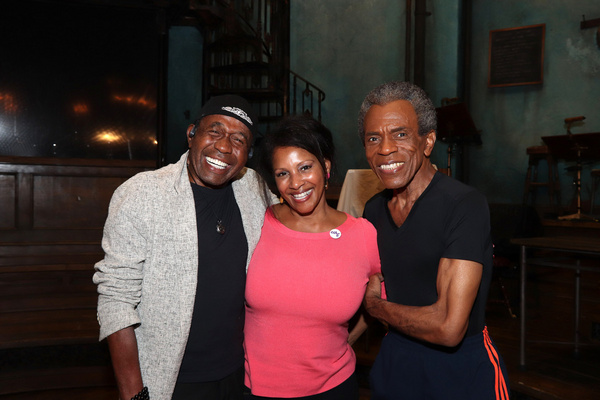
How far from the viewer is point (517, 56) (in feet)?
22.7

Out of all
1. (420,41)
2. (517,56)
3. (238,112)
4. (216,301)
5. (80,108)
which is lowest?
(216,301)

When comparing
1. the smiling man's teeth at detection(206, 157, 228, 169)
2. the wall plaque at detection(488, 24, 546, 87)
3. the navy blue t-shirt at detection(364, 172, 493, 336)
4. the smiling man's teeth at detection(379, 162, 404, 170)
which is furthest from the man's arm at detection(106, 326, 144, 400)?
the wall plaque at detection(488, 24, 546, 87)

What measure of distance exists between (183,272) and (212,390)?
1.30 feet

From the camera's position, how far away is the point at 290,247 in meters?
1.53

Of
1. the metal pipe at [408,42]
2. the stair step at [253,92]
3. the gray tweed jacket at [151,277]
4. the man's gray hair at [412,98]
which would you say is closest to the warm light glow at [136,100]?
the stair step at [253,92]

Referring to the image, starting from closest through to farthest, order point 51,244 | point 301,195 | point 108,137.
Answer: point 301,195
point 51,244
point 108,137

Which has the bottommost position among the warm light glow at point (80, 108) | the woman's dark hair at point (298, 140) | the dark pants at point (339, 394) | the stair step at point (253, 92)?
the dark pants at point (339, 394)

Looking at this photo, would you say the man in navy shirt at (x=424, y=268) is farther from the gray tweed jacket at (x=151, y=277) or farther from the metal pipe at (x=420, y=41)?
the metal pipe at (x=420, y=41)

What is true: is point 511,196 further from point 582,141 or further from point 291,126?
point 291,126

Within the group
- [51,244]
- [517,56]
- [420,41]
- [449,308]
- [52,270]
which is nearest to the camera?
[449,308]

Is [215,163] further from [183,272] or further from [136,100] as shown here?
[136,100]

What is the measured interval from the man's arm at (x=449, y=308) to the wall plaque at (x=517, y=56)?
6489mm

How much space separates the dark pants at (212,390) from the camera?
1.44m

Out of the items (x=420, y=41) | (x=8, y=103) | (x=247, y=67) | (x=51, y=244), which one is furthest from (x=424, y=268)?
(x=420, y=41)
